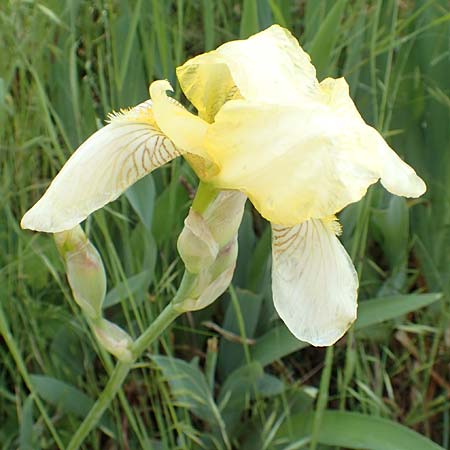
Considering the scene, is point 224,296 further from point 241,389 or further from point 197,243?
point 197,243

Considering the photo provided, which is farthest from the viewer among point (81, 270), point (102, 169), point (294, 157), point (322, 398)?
point (322, 398)

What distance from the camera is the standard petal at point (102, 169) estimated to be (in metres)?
0.68

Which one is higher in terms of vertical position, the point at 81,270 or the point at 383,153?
the point at 383,153

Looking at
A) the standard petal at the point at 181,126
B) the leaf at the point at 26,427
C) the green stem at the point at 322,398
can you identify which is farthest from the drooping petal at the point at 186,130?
the leaf at the point at 26,427

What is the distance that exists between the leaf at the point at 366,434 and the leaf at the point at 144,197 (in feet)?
1.15

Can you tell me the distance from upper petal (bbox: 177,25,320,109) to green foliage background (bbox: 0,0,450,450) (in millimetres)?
362

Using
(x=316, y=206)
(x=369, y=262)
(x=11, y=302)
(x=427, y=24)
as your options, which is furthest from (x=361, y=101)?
(x=316, y=206)

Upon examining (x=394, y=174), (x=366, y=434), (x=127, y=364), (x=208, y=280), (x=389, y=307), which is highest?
(x=394, y=174)

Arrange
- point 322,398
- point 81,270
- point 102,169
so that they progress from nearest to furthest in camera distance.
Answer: point 102,169 → point 81,270 → point 322,398

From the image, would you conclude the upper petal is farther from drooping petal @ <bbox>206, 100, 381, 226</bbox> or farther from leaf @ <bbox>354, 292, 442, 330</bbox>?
leaf @ <bbox>354, 292, 442, 330</bbox>

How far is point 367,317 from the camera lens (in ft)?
3.68

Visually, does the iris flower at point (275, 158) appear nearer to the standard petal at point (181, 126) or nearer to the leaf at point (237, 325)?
the standard petal at point (181, 126)

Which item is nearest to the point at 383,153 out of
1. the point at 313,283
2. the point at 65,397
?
the point at 313,283

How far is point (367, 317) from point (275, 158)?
573 millimetres
